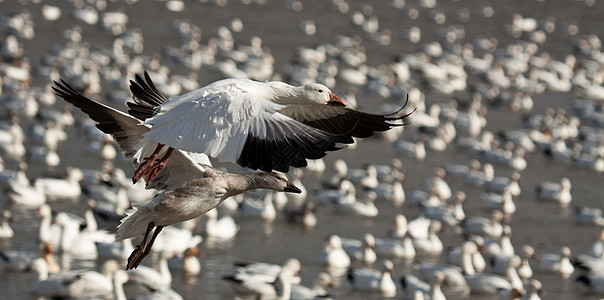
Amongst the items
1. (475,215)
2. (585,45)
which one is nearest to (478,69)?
(585,45)

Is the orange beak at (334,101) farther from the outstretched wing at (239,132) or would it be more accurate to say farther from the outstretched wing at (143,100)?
the outstretched wing at (143,100)

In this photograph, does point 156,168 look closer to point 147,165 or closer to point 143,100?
point 147,165

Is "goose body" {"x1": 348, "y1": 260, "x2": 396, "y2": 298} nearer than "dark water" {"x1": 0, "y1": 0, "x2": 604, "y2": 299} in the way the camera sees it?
Yes

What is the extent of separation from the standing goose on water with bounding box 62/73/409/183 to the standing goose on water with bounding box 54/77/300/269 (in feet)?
0.28

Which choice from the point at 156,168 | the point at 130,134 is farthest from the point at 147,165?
the point at 130,134

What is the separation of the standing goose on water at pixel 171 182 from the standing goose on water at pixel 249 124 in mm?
84

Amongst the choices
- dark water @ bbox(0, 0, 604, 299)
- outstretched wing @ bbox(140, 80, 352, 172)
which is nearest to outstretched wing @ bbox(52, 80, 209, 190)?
outstretched wing @ bbox(140, 80, 352, 172)

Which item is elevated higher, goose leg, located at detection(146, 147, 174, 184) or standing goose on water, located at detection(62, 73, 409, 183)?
standing goose on water, located at detection(62, 73, 409, 183)

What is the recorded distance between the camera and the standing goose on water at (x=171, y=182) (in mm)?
8672

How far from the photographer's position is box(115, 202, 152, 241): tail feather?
908 cm

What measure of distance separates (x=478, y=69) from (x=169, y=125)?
36.7 meters

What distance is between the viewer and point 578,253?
2319 cm

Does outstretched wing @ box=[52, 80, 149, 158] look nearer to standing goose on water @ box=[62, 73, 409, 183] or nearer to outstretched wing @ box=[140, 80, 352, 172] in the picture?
standing goose on water @ box=[62, 73, 409, 183]

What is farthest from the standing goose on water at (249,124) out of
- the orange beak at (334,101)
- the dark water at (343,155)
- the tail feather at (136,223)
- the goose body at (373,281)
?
the goose body at (373,281)
